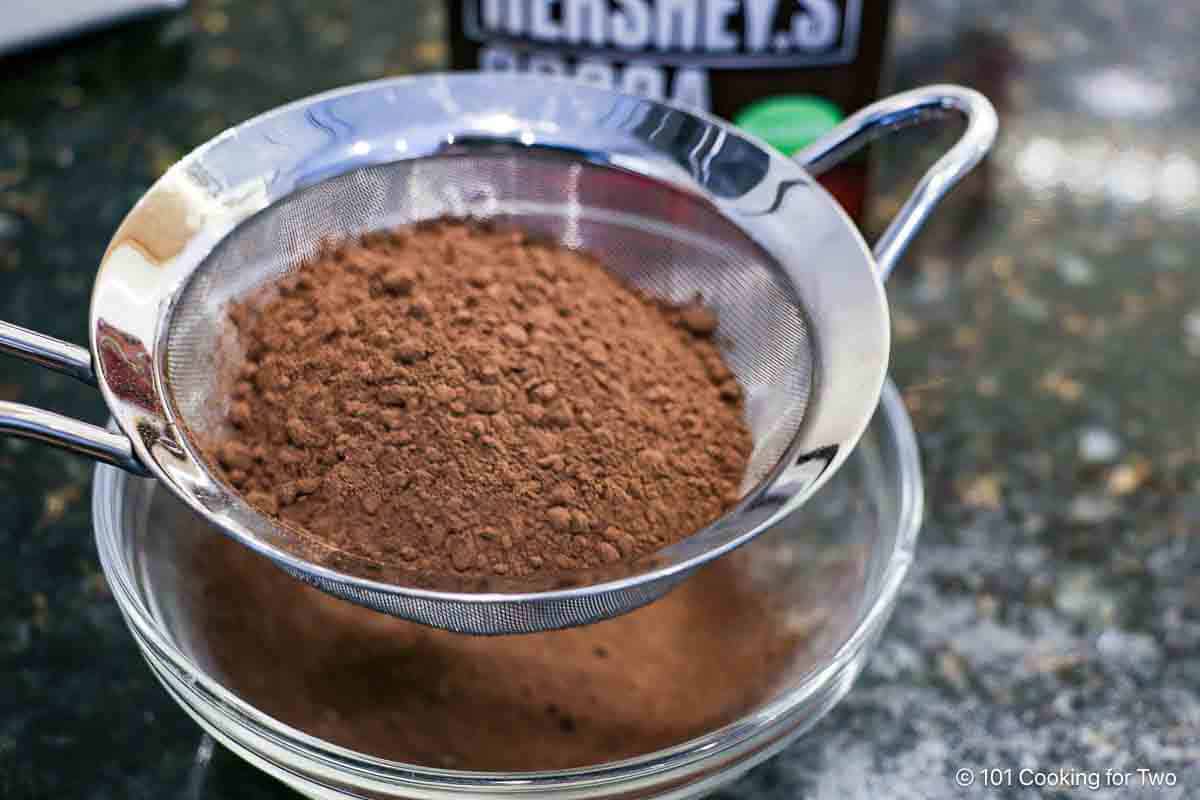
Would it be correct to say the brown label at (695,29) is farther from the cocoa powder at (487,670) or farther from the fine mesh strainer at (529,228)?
the cocoa powder at (487,670)

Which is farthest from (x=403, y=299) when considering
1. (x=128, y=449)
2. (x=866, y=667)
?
(x=866, y=667)

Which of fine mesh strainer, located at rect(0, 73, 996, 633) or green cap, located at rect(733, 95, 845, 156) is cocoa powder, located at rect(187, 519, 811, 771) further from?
green cap, located at rect(733, 95, 845, 156)

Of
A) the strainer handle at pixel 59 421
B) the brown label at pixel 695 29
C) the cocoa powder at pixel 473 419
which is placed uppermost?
the brown label at pixel 695 29

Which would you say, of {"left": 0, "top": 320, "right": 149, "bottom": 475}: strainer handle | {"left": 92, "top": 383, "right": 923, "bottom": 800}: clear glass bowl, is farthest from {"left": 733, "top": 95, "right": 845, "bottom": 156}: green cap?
{"left": 0, "top": 320, "right": 149, "bottom": 475}: strainer handle

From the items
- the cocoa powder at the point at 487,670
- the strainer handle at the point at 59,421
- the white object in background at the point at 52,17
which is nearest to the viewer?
the strainer handle at the point at 59,421

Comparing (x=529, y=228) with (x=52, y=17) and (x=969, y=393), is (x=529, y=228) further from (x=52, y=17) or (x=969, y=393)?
(x=52, y=17)

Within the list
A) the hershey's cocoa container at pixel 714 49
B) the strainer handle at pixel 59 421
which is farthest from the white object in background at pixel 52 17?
the strainer handle at pixel 59 421
